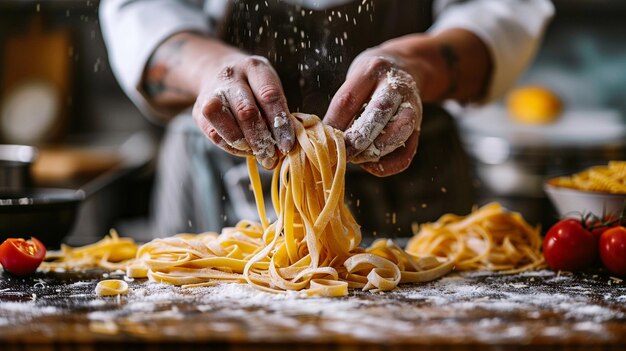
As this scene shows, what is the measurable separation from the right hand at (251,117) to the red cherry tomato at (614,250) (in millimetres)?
772

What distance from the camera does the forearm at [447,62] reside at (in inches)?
85.7

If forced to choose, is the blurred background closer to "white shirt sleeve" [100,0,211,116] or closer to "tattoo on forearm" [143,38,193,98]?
"white shirt sleeve" [100,0,211,116]

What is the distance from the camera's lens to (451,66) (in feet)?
7.91

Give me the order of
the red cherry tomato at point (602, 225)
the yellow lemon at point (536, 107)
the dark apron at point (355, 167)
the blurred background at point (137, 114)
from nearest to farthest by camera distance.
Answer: the red cherry tomato at point (602, 225), the dark apron at point (355, 167), the blurred background at point (137, 114), the yellow lemon at point (536, 107)

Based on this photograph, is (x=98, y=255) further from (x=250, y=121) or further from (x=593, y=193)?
(x=593, y=193)

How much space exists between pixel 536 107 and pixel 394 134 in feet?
10.9

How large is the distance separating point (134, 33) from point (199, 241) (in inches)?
39.5

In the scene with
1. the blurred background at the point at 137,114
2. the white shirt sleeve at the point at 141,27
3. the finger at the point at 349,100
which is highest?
the white shirt sleeve at the point at 141,27

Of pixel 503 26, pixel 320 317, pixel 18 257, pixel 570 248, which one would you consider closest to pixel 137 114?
pixel 503 26

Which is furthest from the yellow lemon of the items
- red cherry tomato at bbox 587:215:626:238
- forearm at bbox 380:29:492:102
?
red cherry tomato at bbox 587:215:626:238

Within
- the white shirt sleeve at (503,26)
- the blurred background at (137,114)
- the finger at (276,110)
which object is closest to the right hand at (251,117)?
the finger at (276,110)

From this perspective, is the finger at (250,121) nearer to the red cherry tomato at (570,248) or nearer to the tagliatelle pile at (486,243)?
the tagliatelle pile at (486,243)

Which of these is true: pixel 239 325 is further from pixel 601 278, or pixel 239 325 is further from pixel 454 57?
pixel 454 57

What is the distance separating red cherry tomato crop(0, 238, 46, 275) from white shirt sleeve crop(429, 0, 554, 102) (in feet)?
4.75
